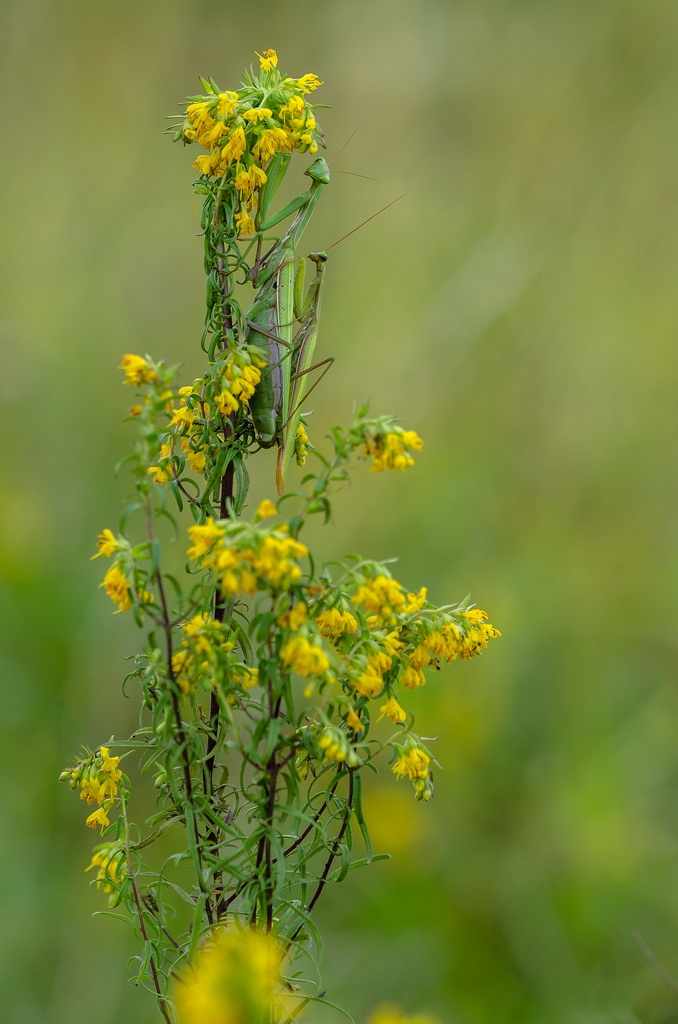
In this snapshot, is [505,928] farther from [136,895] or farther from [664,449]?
[664,449]

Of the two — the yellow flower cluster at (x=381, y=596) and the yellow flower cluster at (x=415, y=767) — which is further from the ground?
the yellow flower cluster at (x=381, y=596)

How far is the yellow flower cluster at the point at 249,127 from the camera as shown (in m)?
1.30

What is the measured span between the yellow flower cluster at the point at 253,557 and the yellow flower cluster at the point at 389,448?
0.59 ft

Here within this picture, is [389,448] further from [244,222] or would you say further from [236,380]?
[244,222]

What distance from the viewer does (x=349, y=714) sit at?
1151 millimetres

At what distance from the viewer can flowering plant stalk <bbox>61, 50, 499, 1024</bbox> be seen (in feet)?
3.51

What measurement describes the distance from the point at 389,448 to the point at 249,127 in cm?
65

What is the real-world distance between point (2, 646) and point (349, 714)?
2.73 m

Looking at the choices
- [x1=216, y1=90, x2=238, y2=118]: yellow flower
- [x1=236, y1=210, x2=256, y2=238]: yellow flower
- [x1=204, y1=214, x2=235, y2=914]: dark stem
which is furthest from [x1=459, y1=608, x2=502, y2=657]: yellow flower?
[x1=216, y1=90, x2=238, y2=118]: yellow flower

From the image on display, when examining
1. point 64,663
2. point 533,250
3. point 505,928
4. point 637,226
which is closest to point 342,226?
point 533,250

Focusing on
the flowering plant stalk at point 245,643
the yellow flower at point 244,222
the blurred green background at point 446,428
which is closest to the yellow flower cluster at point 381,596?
the flowering plant stalk at point 245,643

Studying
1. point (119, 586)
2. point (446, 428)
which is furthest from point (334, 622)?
point (446, 428)

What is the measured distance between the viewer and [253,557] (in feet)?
3.39

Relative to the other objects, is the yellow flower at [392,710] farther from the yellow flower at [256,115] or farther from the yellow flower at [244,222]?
the yellow flower at [256,115]
